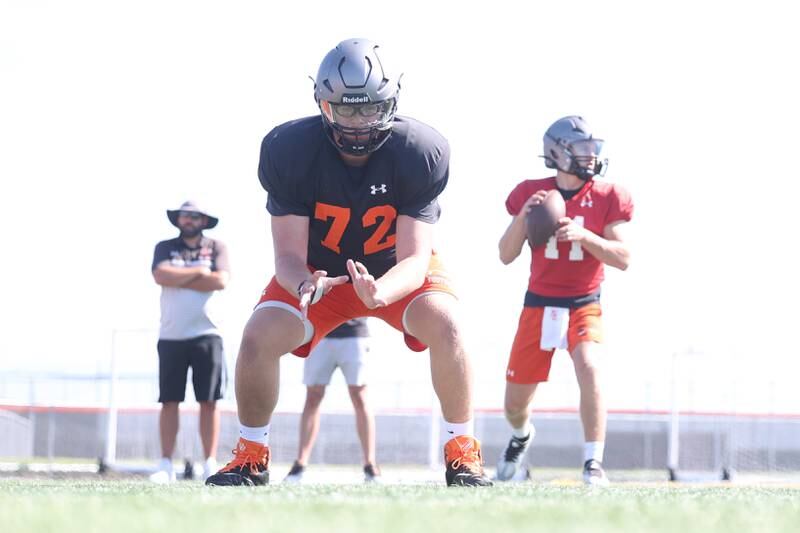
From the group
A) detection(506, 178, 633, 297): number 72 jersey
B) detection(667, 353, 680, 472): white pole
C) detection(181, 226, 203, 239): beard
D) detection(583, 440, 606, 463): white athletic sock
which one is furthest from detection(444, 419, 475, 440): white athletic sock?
detection(667, 353, 680, 472): white pole

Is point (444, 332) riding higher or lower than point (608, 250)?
lower

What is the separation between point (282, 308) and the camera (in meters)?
5.59

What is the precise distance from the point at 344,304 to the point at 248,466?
88 centimetres

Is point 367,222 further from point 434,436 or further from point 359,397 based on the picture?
point 434,436

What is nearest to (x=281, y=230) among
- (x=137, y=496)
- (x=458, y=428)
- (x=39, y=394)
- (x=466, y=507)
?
(x=458, y=428)

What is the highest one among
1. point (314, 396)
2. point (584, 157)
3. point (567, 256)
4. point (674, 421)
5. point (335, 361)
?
point (584, 157)

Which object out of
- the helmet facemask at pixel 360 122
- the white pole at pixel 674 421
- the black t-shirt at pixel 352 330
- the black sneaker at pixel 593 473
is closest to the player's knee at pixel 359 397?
the black t-shirt at pixel 352 330

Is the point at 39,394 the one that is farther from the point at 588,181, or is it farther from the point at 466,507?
the point at 466,507

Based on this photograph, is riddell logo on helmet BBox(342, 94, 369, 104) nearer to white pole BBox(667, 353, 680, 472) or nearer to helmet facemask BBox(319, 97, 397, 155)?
helmet facemask BBox(319, 97, 397, 155)

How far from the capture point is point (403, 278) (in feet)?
17.4

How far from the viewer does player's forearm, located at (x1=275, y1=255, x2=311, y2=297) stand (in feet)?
17.7

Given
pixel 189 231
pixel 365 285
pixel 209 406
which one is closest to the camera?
pixel 365 285

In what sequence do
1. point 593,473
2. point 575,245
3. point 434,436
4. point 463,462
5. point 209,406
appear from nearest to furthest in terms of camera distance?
point 463,462 < point 593,473 < point 575,245 < point 209,406 < point 434,436

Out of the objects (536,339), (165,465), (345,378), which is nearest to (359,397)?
(345,378)
